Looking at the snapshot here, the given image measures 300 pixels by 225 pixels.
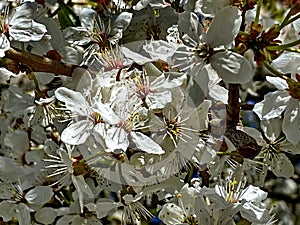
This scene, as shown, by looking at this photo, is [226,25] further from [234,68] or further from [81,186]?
[81,186]

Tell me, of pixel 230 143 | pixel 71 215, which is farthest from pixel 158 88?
pixel 71 215

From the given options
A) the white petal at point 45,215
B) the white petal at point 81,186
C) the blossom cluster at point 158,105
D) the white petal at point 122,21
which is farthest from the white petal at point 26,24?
the white petal at point 45,215

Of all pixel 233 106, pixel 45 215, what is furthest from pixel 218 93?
pixel 45 215

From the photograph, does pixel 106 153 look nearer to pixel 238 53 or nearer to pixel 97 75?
pixel 97 75

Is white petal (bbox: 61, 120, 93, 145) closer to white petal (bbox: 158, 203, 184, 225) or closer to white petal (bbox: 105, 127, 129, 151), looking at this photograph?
white petal (bbox: 105, 127, 129, 151)

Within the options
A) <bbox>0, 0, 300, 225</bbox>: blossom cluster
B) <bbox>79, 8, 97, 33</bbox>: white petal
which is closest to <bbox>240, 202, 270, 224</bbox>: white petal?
<bbox>0, 0, 300, 225</bbox>: blossom cluster
